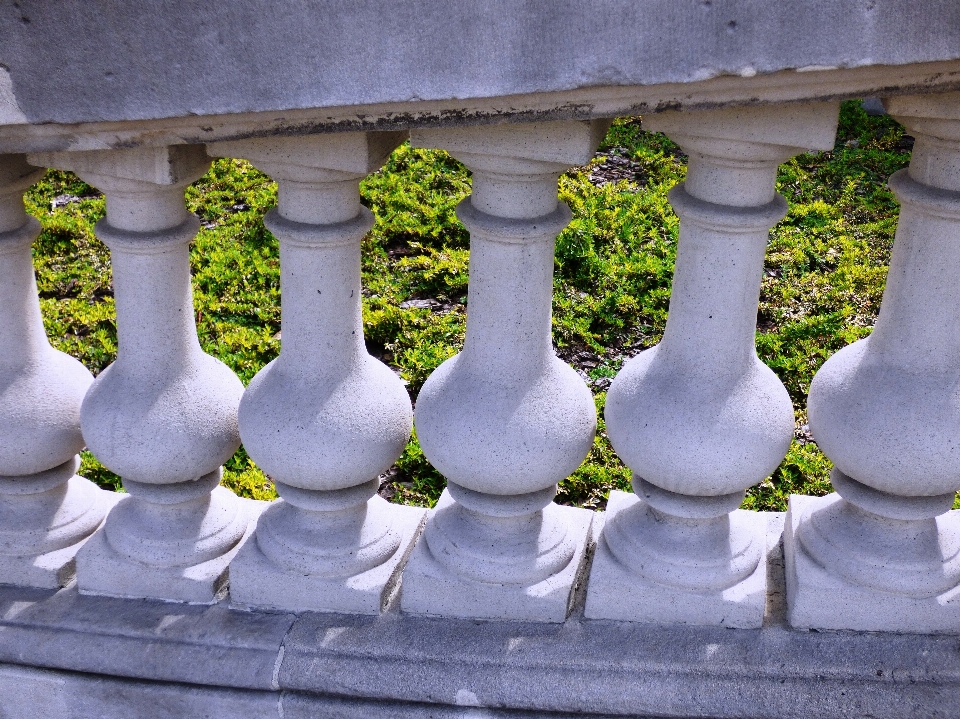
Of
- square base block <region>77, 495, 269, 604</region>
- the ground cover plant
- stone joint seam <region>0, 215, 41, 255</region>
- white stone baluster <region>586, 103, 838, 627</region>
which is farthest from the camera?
the ground cover plant

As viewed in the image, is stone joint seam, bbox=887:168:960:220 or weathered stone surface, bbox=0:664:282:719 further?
weathered stone surface, bbox=0:664:282:719

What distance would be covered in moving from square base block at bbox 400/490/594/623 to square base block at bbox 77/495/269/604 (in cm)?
38

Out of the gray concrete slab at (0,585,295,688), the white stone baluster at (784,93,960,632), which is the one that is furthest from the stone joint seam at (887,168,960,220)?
the gray concrete slab at (0,585,295,688)

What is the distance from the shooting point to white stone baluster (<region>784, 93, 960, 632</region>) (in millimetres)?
1784

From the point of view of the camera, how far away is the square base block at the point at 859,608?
79.8 inches

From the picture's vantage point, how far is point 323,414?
207 cm

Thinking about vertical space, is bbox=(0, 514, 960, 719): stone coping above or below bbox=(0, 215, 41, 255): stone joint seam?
below

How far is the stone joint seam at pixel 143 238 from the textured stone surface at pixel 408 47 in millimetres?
413

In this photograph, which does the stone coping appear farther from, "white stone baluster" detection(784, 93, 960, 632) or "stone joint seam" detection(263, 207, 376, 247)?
"stone joint seam" detection(263, 207, 376, 247)

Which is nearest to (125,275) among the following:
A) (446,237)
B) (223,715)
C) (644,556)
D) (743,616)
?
(223,715)

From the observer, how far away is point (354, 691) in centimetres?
210

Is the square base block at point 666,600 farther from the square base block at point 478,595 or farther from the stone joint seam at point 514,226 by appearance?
the stone joint seam at point 514,226

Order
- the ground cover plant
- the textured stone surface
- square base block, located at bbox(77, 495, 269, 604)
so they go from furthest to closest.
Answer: the ground cover plant
square base block, located at bbox(77, 495, 269, 604)
the textured stone surface

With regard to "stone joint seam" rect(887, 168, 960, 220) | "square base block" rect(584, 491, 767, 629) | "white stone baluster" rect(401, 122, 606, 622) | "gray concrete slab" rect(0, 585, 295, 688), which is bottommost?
"gray concrete slab" rect(0, 585, 295, 688)
